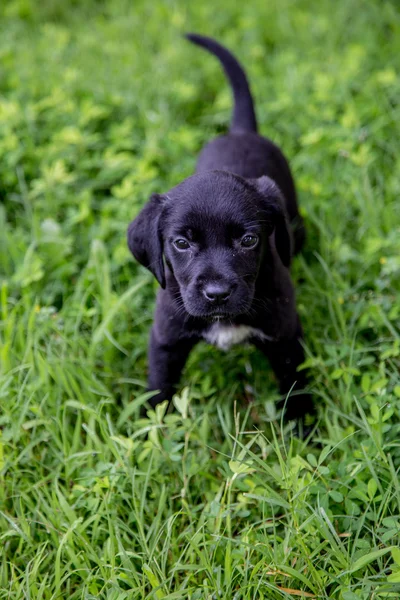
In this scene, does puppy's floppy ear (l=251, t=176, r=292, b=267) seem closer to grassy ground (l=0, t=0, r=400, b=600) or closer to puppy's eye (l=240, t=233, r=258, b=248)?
puppy's eye (l=240, t=233, r=258, b=248)

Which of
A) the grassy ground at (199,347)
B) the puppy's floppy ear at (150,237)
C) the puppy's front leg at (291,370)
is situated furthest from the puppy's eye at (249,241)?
the grassy ground at (199,347)

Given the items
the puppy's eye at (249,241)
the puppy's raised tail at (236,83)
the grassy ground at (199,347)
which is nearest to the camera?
the grassy ground at (199,347)

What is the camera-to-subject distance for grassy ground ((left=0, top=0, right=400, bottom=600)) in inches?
92.4

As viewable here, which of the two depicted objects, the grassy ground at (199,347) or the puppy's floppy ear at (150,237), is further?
the puppy's floppy ear at (150,237)

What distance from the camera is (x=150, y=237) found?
9.08 ft

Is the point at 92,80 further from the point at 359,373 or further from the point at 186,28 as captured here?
the point at 359,373

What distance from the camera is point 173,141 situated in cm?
444

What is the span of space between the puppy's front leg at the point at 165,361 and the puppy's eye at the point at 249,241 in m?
0.52

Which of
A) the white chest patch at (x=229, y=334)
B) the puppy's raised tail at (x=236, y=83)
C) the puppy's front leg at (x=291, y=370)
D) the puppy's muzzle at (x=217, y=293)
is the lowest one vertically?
the puppy's front leg at (x=291, y=370)

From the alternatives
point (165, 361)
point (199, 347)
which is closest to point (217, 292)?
point (165, 361)

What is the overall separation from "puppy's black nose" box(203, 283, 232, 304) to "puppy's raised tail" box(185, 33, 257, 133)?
1536mm

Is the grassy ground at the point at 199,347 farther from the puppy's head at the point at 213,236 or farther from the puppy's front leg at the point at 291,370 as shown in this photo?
the puppy's head at the point at 213,236

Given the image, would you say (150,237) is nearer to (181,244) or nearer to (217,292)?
(181,244)

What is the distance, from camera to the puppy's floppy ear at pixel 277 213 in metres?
2.75
